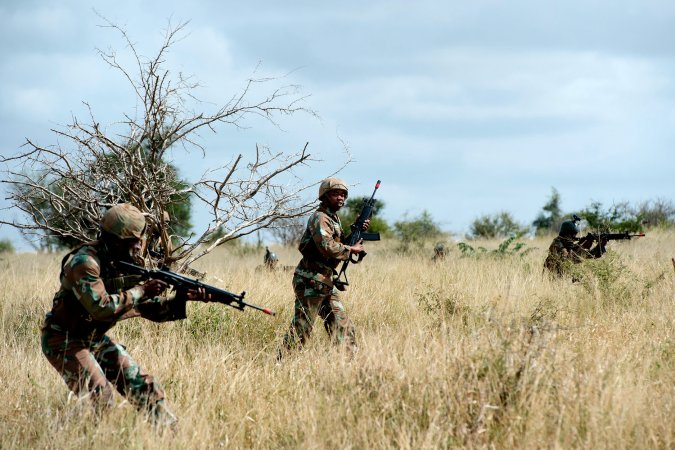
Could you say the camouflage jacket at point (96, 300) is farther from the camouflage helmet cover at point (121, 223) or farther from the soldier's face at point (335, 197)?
the soldier's face at point (335, 197)

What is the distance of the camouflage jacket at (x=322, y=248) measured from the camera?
6398mm

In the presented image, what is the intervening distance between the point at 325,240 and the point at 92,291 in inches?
97.9

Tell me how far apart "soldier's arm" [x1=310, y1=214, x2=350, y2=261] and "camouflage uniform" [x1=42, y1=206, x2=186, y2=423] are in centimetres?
208

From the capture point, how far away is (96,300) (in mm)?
4281

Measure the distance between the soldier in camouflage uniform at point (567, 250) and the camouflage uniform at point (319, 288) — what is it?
477 centimetres

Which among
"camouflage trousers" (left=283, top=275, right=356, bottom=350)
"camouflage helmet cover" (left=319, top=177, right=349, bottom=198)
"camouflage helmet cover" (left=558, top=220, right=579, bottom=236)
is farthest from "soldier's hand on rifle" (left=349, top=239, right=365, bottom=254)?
"camouflage helmet cover" (left=558, top=220, right=579, bottom=236)

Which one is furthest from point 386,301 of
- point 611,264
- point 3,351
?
point 3,351

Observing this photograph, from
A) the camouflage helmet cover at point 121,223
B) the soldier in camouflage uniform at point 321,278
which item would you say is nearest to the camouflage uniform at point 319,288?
the soldier in camouflage uniform at point 321,278

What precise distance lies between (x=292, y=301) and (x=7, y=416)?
12.7ft

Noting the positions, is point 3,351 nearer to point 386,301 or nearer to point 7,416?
point 7,416

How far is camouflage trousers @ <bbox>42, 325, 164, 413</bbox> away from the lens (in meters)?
4.37

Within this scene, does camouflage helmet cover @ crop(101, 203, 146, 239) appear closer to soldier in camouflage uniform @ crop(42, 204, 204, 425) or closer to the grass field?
soldier in camouflage uniform @ crop(42, 204, 204, 425)

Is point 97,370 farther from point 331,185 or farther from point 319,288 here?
point 331,185

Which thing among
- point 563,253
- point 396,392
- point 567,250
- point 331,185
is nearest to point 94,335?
point 396,392
